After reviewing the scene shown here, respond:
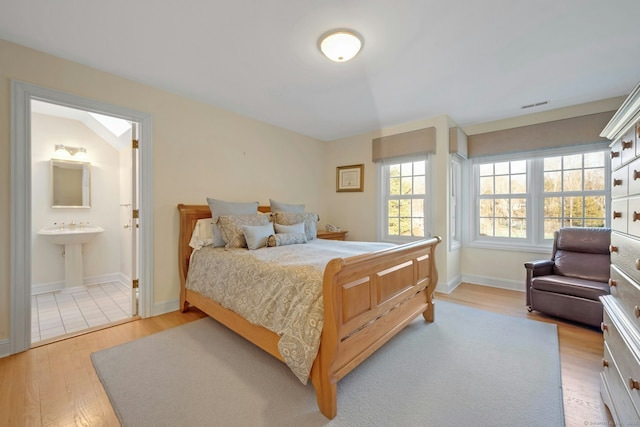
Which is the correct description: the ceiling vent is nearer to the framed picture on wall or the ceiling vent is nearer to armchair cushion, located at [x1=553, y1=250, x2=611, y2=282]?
armchair cushion, located at [x1=553, y1=250, x2=611, y2=282]

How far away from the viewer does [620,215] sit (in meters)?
1.33

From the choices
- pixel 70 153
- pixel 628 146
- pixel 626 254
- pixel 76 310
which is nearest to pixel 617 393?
pixel 626 254

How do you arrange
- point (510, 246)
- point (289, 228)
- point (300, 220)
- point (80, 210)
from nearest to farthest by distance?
point (289, 228) → point (300, 220) → point (510, 246) → point (80, 210)

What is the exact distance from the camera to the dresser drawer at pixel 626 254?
1.09 metres

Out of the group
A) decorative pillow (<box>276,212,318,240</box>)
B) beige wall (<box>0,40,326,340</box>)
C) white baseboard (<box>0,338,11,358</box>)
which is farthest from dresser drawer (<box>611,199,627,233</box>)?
white baseboard (<box>0,338,11,358</box>)

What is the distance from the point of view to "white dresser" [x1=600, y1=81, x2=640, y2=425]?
41.7 inches

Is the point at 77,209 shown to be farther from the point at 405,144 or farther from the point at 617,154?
the point at 617,154

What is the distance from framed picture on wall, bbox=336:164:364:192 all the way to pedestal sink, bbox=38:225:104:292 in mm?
3576

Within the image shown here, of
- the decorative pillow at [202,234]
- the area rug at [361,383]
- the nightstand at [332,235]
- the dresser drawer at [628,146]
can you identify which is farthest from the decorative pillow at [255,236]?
the dresser drawer at [628,146]

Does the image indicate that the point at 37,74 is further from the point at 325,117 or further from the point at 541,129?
the point at 541,129

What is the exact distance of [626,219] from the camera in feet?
4.10

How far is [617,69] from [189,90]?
162 inches

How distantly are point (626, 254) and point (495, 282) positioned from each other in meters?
2.84

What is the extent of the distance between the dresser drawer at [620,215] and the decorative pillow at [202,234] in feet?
10.1
